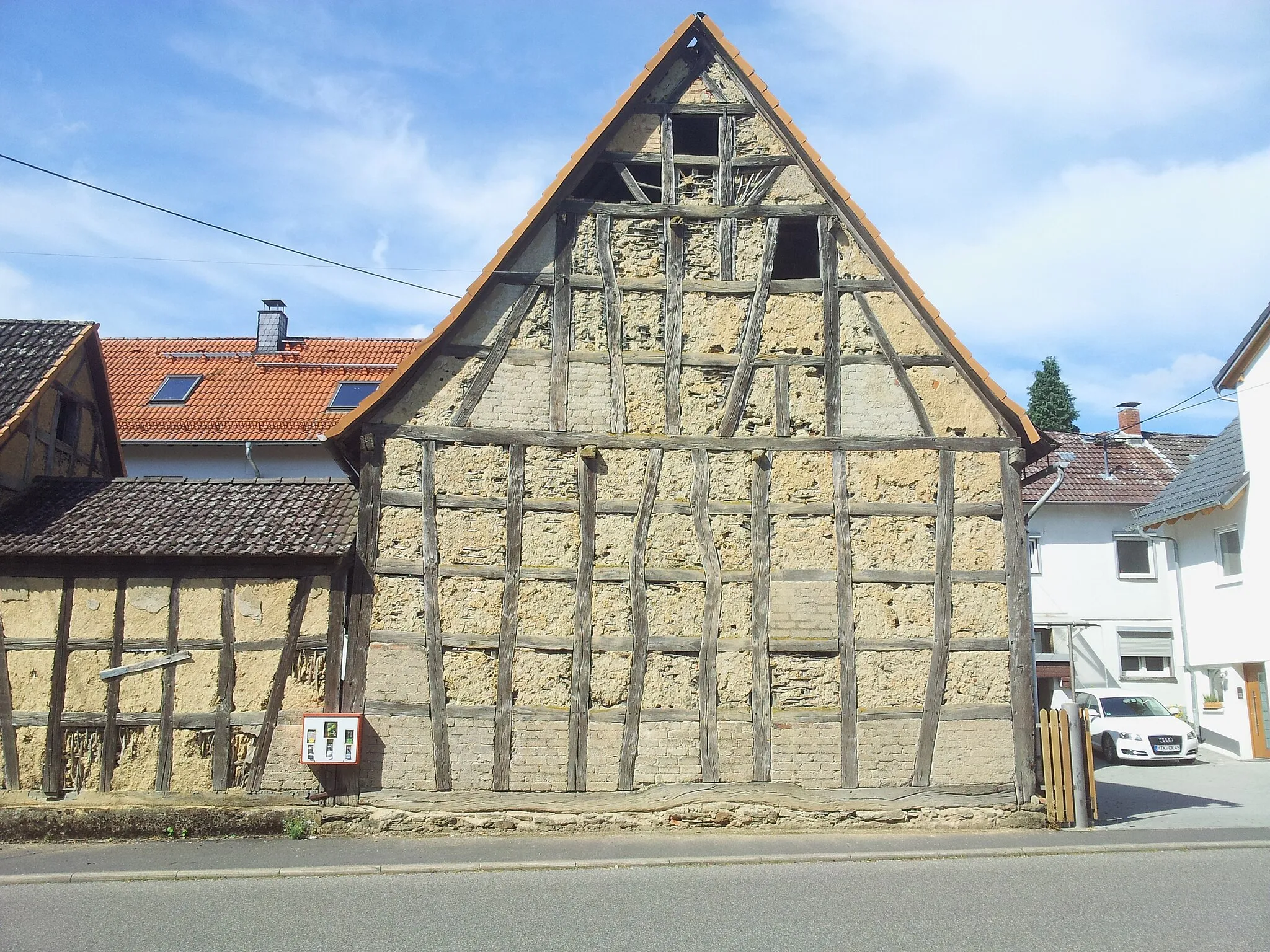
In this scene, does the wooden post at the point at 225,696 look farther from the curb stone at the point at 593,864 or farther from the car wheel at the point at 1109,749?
the car wheel at the point at 1109,749

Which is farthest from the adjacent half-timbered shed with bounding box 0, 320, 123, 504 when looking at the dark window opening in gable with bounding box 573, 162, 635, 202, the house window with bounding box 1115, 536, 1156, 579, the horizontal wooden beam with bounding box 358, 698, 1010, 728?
the house window with bounding box 1115, 536, 1156, 579

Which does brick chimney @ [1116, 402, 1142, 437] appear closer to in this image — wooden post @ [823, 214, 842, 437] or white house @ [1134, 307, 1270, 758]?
white house @ [1134, 307, 1270, 758]

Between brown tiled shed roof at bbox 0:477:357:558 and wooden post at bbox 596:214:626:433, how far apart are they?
3205 mm

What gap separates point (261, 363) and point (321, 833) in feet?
56.8

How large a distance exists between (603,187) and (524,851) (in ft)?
25.0

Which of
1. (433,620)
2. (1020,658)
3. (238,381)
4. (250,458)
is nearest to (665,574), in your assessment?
(433,620)

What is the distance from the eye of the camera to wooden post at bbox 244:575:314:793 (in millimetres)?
10703

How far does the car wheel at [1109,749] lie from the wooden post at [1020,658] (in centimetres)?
1108

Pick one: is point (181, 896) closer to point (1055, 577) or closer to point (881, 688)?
point (881, 688)

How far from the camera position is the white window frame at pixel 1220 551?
2155 centimetres

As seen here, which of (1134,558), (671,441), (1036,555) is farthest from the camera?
(1134,558)

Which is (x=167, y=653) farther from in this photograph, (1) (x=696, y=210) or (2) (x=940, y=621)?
(2) (x=940, y=621)

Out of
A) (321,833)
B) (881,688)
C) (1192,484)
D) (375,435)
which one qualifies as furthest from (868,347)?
(1192,484)

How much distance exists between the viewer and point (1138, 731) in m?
20.5
